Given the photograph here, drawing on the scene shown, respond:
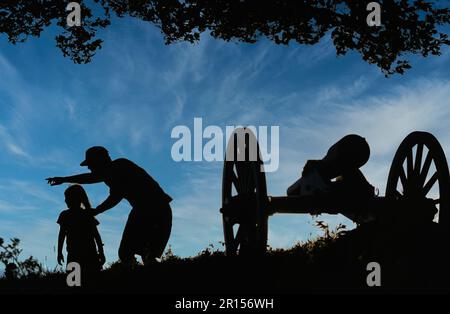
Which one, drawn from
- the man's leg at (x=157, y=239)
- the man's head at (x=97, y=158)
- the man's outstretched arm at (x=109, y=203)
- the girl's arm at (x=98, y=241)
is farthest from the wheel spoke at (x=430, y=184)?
the girl's arm at (x=98, y=241)

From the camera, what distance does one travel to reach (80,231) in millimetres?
7406

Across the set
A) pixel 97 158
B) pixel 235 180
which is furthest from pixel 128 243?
pixel 235 180

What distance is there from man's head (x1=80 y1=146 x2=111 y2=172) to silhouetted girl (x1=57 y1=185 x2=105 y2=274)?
388 millimetres

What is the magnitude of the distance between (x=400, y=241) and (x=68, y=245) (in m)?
4.17

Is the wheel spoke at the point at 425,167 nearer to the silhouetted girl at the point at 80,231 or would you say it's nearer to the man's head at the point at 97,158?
the man's head at the point at 97,158

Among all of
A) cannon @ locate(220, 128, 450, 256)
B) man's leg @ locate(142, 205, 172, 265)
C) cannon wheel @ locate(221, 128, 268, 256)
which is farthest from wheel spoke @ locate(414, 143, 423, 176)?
man's leg @ locate(142, 205, 172, 265)

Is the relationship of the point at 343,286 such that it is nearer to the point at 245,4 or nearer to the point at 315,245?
the point at 315,245

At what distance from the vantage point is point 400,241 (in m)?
6.59

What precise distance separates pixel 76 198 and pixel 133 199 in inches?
29.2

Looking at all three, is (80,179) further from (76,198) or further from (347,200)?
(347,200)

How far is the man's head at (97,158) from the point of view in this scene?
7.34 metres
